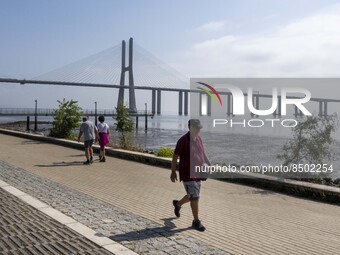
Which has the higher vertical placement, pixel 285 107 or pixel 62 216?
pixel 285 107

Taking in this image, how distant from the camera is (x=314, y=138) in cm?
920

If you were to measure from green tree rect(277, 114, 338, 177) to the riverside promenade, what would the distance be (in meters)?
1.99

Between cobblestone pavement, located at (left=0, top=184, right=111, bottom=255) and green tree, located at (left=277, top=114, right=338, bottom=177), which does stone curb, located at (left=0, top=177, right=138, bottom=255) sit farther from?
green tree, located at (left=277, top=114, right=338, bottom=177)

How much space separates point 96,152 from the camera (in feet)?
45.2

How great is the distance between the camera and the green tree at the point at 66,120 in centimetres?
2003

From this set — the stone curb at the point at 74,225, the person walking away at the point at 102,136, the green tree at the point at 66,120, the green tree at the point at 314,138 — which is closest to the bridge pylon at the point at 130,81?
the green tree at the point at 66,120

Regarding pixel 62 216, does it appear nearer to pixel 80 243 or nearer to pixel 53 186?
pixel 80 243

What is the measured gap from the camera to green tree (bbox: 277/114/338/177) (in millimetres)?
9125

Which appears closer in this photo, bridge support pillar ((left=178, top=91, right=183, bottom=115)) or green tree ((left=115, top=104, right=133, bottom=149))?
green tree ((left=115, top=104, right=133, bottom=149))

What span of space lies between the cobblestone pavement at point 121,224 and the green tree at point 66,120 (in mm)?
12578

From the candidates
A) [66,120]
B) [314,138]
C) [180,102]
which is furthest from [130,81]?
[314,138]

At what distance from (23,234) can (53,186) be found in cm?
306

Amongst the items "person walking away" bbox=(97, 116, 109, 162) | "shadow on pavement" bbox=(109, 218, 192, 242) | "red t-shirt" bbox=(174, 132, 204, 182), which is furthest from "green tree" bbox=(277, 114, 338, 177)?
"person walking away" bbox=(97, 116, 109, 162)

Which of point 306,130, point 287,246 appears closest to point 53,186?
point 287,246
